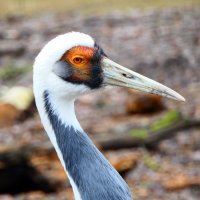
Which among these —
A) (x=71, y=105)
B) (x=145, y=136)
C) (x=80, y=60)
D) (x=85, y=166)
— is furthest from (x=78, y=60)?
(x=145, y=136)

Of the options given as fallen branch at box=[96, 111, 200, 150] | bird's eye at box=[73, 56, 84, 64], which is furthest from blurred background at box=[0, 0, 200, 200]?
bird's eye at box=[73, 56, 84, 64]

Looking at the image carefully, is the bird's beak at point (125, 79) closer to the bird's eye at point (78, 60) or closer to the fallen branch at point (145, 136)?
the bird's eye at point (78, 60)

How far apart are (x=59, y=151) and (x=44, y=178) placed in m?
3.52

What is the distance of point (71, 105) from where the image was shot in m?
5.98

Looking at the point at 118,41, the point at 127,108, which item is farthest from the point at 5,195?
the point at 118,41

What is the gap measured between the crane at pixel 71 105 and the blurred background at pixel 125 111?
3389 millimetres

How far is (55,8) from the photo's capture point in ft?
75.8

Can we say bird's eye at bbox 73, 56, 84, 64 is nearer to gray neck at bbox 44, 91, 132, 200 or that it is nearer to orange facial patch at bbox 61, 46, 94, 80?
orange facial patch at bbox 61, 46, 94, 80

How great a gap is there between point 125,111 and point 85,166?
6.18 metres

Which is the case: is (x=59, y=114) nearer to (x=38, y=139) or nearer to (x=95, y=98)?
(x=38, y=139)

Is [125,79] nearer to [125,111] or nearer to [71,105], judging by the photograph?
[71,105]

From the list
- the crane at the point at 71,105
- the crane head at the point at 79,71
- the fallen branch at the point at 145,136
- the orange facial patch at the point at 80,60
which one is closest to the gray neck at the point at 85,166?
the crane at the point at 71,105

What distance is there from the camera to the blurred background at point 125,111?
9.41 meters

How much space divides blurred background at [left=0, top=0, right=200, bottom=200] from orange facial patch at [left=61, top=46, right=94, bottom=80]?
3.35 metres
